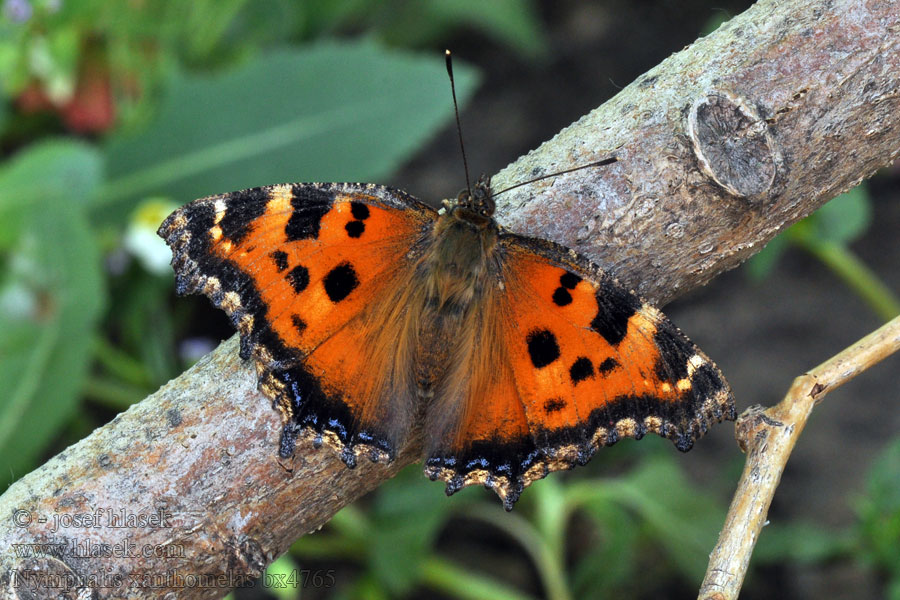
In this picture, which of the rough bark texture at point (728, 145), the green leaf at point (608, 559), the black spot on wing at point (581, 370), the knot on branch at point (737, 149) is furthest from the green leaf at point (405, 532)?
the knot on branch at point (737, 149)

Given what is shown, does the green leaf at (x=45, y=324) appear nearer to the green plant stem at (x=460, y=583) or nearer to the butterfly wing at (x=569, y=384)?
the green plant stem at (x=460, y=583)

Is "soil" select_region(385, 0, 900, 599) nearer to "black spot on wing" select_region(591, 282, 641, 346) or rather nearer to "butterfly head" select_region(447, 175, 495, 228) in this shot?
"butterfly head" select_region(447, 175, 495, 228)

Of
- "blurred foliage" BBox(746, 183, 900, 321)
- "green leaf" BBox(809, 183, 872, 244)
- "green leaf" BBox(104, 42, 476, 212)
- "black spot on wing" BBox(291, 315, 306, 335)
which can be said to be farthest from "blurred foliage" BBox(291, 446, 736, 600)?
"black spot on wing" BBox(291, 315, 306, 335)

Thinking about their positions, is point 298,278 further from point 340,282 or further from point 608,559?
point 608,559

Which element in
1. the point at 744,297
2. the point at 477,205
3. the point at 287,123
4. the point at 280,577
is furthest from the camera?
the point at 744,297

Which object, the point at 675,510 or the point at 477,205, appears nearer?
the point at 477,205

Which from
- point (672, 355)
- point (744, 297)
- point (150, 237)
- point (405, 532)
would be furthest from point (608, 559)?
point (150, 237)

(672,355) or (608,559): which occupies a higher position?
(608,559)

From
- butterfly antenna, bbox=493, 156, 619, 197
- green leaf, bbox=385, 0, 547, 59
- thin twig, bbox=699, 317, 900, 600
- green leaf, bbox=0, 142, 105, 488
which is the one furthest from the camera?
green leaf, bbox=385, 0, 547, 59
